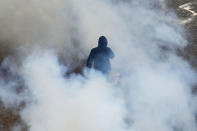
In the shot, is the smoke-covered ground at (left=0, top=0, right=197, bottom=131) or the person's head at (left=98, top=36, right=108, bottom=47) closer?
the smoke-covered ground at (left=0, top=0, right=197, bottom=131)

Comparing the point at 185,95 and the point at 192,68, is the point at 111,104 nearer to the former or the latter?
the point at 185,95

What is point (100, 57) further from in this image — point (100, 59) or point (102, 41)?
point (102, 41)

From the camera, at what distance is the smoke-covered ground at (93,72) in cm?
541

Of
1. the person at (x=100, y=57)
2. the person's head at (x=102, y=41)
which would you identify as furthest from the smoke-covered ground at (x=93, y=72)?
the person's head at (x=102, y=41)

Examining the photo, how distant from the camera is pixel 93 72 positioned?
5758 mm

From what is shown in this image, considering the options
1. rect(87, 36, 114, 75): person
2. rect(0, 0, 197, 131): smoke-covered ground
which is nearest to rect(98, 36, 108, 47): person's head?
rect(87, 36, 114, 75): person

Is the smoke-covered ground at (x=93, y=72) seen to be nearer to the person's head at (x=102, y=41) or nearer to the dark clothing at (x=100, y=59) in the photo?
the dark clothing at (x=100, y=59)

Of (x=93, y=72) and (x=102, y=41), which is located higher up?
(x=102, y=41)

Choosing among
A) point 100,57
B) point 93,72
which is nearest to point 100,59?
point 100,57

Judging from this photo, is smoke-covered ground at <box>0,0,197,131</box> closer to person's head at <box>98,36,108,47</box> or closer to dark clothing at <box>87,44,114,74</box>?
dark clothing at <box>87,44,114,74</box>

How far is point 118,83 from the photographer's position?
21.6 ft

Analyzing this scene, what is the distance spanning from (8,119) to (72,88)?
4.55 ft

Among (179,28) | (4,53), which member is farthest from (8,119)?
(179,28)

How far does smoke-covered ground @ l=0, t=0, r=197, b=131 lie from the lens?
5414mm
